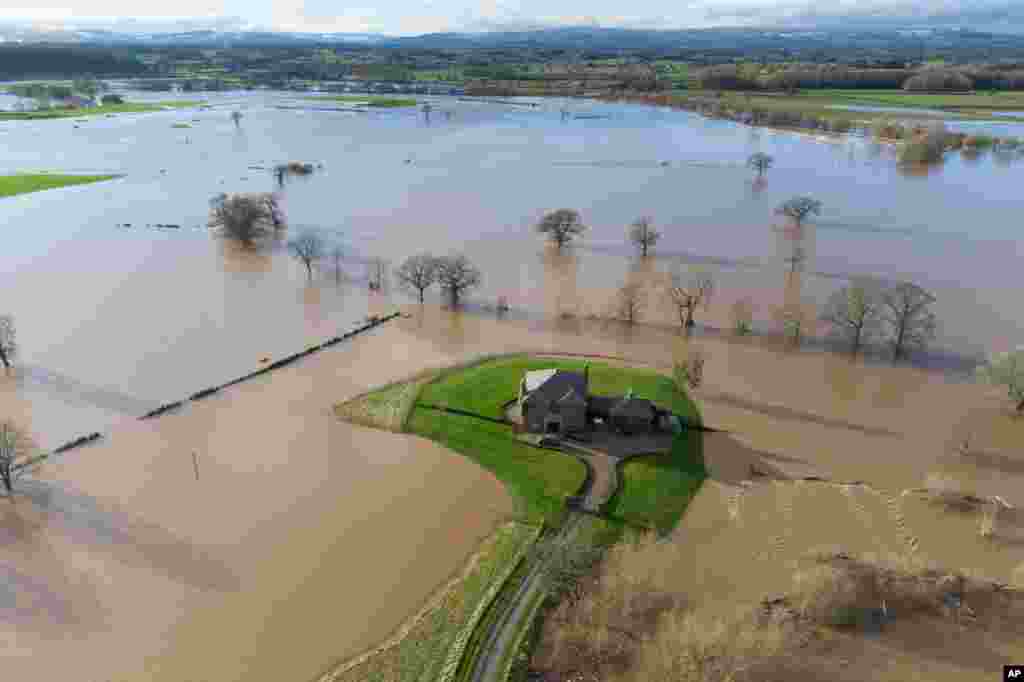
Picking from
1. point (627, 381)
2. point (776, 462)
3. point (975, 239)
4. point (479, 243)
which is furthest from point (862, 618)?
point (975, 239)

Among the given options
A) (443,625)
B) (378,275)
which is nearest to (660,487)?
(443,625)

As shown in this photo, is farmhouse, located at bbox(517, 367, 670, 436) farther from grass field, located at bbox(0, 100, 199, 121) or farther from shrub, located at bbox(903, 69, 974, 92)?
shrub, located at bbox(903, 69, 974, 92)

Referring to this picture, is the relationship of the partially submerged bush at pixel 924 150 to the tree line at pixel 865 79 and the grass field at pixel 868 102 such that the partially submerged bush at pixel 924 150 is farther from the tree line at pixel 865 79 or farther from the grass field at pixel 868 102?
the tree line at pixel 865 79

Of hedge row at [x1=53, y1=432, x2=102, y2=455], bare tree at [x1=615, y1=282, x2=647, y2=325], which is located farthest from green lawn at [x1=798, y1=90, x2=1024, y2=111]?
hedge row at [x1=53, y1=432, x2=102, y2=455]

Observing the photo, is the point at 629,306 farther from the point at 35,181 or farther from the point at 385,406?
the point at 35,181

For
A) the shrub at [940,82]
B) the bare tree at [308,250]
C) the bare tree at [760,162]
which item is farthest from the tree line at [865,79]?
the bare tree at [308,250]

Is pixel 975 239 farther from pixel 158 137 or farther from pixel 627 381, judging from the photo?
pixel 158 137
